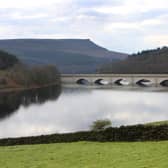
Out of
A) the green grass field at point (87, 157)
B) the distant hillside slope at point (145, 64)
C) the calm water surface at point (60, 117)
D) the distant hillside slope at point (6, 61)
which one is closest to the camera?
the green grass field at point (87, 157)

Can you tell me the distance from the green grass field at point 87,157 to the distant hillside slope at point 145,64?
149511 mm

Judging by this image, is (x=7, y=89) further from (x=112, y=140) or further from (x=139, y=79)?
(x=112, y=140)

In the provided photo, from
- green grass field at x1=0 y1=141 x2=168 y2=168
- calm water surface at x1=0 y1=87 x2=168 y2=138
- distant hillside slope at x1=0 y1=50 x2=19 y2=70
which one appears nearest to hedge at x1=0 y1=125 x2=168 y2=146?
green grass field at x1=0 y1=141 x2=168 y2=168

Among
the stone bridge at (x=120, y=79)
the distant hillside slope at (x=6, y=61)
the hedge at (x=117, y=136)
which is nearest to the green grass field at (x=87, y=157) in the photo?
the hedge at (x=117, y=136)

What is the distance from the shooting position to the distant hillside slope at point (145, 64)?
168000 mm

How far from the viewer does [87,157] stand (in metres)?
14.2

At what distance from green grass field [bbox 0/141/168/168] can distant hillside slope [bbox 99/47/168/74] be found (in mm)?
149511

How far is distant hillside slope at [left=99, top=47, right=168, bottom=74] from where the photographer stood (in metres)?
168

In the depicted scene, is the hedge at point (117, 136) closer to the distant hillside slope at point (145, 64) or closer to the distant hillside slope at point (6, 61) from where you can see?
the distant hillside slope at point (6, 61)

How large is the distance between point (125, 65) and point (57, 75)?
5001cm

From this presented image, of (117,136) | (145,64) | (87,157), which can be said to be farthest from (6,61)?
(87,157)

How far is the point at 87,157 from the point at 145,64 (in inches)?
6277

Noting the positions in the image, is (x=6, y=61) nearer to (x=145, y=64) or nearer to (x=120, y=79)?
(x=120, y=79)

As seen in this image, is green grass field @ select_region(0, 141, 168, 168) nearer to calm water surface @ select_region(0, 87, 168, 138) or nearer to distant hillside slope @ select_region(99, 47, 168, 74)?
calm water surface @ select_region(0, 87, 168, 138)
